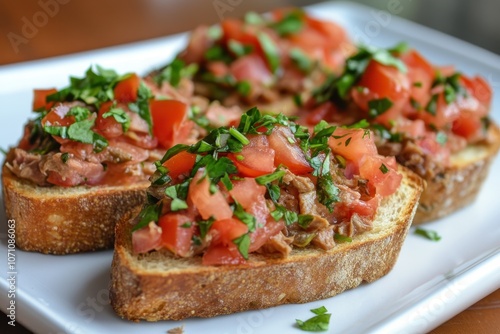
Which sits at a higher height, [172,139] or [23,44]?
[172,139]

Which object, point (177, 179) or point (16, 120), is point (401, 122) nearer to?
point (177, 179)

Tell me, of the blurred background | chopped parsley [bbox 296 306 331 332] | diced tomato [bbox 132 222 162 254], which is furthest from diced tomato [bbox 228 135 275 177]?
the blurred background

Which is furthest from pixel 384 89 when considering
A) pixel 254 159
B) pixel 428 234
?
pixel 254 159

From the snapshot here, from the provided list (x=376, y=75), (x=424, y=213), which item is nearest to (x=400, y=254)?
(x=424, y=213)

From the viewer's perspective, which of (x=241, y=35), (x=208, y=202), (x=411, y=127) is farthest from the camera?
(x=241, y=35)

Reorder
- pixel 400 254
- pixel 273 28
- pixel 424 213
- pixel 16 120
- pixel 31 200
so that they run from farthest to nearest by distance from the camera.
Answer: pixel 273 28 < pixel 16 120 < pixel 424 213 < pixel 400 254 < pixel 31 200

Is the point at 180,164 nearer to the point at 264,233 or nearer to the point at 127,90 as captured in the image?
the point at 264,233
